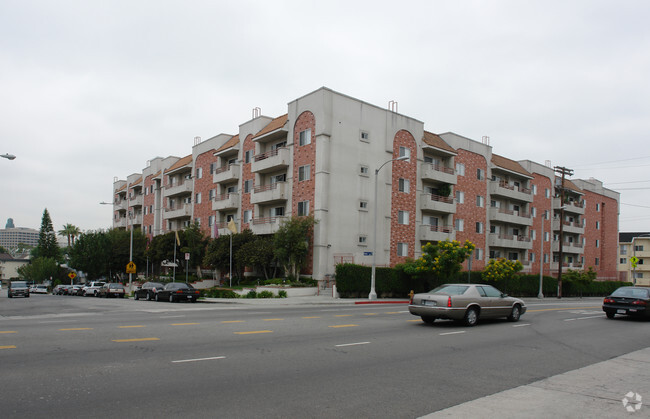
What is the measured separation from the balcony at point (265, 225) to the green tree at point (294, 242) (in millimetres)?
2392

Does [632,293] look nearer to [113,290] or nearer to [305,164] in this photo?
[305,164]

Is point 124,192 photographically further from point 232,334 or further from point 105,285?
point 232,334

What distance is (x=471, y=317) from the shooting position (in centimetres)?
1636

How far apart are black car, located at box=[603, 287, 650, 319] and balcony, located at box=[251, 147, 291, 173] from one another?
2704 cm

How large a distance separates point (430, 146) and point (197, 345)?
A: 3846 cm

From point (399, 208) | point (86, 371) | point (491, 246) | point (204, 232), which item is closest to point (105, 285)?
point (204, 232)

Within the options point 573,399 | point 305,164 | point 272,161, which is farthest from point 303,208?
point 573,399

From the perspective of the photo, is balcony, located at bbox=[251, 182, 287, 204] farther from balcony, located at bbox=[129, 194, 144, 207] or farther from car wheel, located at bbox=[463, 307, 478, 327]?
balcony, located at bbox=[129, 194, 144, 207]

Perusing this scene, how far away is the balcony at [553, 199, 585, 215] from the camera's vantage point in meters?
66.2

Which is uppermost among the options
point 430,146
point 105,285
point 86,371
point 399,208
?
point 430,146

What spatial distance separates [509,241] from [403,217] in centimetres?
1758

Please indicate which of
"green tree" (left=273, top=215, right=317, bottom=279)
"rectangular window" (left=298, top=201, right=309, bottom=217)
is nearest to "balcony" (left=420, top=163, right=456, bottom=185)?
"rectangular window" (left=298, top=201, right=309, bottom=217)

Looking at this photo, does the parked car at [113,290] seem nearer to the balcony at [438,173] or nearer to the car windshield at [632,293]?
the balcony at [438,173]

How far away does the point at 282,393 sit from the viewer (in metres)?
7.11
